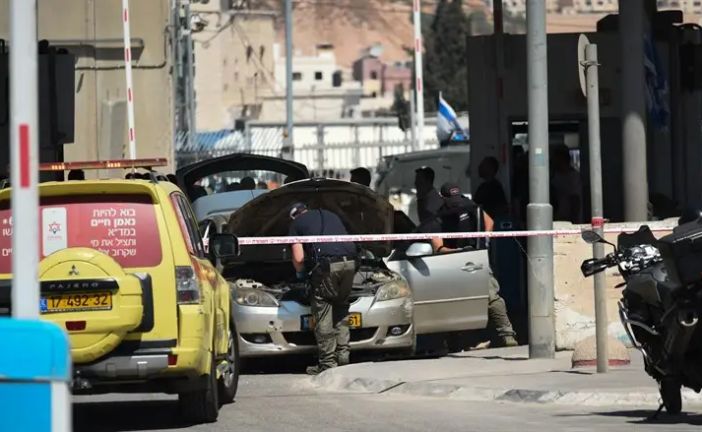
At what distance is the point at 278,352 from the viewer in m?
15.2

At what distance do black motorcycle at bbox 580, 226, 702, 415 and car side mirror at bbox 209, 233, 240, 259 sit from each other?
9.09 ft

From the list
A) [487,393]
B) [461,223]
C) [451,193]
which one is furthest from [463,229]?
[487,393]

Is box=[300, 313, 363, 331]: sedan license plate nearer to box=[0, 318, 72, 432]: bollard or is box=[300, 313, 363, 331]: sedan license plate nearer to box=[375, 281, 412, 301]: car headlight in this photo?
box=[375, 281, 412, 301]: car headlight

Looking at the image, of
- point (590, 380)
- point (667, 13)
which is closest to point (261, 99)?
point (667, 13)

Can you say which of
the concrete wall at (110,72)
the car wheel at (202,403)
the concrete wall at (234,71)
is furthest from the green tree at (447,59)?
the car wheel at (202,403)

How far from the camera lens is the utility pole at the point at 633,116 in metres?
18.6

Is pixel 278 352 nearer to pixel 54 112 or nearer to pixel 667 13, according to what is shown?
pixel 54 112

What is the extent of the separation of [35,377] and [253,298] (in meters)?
10.7

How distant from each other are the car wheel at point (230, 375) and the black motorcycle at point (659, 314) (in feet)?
10.0

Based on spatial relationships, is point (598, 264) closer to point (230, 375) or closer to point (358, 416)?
point (358, 416)

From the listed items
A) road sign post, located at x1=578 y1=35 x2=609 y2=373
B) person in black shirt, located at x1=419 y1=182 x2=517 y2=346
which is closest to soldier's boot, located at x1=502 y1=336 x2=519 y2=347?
person in black shirt, located at x1=419 y1=182 x2=517 y2=346

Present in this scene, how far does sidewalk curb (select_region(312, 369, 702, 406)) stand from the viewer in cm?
1180

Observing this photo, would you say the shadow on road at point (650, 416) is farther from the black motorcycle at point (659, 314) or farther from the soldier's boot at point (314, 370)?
the soldier's boot at point (314, 370)

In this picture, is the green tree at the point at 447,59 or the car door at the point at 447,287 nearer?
the car door at the point at 447,287
